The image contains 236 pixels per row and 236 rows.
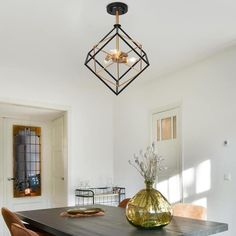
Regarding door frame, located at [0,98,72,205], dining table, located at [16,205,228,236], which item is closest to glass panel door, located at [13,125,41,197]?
door frame, located at [0,98,72,205]

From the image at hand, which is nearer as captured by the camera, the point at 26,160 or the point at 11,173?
the point at 11,173

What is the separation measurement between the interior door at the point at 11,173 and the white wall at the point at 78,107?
44.0 inches

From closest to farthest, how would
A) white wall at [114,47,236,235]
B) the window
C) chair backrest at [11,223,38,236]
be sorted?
chair backrest at [11,223,38,236] → white wall at [114,47,236,235] → the window

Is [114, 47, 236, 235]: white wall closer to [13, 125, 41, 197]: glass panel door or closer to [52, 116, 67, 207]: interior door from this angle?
A: [52, 116, 67, 207]: interior door

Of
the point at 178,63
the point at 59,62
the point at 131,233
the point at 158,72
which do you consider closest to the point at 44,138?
the point at 59,62

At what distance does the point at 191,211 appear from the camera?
3137 mm

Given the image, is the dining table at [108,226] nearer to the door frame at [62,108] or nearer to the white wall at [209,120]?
the white wall at [209,120]

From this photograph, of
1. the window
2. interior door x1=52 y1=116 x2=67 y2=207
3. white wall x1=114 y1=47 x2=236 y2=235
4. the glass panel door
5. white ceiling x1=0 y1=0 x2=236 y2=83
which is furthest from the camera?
the glass panel door

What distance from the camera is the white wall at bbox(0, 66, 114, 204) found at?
16.4 feet

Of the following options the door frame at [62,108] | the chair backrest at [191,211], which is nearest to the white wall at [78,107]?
the door frame at [62,108]

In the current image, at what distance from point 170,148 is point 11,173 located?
2922 mm

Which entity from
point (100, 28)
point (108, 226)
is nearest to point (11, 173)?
point (100, 28)

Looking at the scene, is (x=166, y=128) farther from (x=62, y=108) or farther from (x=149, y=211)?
(x=149, y=211)

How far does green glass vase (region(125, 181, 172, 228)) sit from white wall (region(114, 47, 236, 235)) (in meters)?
1.97
